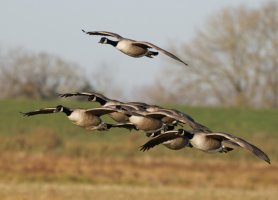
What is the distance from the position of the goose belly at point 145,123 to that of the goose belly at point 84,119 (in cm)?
29

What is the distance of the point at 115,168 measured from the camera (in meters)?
32.2

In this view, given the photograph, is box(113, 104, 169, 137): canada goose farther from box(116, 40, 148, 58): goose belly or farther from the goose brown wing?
box(116, 40, 148, 58): goose belly

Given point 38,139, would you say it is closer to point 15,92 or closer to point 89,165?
point 89,165

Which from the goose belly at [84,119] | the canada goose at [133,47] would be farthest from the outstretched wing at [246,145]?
the canada goose at [133,47]

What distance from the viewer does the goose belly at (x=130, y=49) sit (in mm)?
7117

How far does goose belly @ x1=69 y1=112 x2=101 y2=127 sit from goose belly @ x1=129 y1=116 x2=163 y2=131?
291mm

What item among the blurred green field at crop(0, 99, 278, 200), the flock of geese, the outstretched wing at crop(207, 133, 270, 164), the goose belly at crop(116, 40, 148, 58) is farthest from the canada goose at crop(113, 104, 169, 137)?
the blurred green field at crop(0, 99, 278, 200)

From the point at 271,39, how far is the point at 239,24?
11.5ft

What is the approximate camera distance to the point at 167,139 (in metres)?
6.64

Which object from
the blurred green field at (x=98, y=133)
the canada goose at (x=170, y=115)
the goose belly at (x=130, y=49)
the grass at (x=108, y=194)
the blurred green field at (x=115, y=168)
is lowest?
the blurred green field at (x=98, y=133)

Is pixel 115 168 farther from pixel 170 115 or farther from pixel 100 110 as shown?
pixel 170 115

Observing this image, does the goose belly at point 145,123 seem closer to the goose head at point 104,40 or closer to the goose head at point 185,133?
the goose head at point 185,133

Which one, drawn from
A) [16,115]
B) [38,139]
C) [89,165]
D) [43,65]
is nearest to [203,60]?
[43,65]

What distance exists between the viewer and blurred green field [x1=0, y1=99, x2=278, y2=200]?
2389 cm
